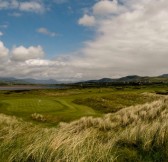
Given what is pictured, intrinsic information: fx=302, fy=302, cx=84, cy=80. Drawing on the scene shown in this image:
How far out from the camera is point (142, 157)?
6305mm

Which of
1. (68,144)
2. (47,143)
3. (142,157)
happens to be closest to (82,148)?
(68,144)

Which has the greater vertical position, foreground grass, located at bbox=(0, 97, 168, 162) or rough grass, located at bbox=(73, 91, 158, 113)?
foreground grass, located at bbox=(0, 97, 168, 162)

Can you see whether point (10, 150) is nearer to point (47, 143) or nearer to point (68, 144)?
point (47, 143)

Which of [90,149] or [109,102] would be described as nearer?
[90,149]

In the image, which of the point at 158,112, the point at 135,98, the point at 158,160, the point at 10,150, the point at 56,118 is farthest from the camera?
the point at 135,98

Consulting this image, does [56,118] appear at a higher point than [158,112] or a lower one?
lower

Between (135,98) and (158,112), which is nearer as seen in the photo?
(158,112)

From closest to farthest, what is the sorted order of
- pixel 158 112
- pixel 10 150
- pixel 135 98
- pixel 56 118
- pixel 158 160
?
pixel 158 160 < pixel 10 150 < pixel 158 112 < pixel 56 118 < pixel 135 98

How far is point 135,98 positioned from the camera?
170ft

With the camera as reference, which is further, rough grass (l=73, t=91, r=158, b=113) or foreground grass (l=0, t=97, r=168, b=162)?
rough grass (l=73, t=91, r=158, b=113)

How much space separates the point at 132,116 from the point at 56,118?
14.6 meters

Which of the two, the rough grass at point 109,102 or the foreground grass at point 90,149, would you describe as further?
the rough grass at point 109,102

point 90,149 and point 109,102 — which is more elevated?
point 90,149

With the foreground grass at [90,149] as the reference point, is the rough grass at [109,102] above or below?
below
